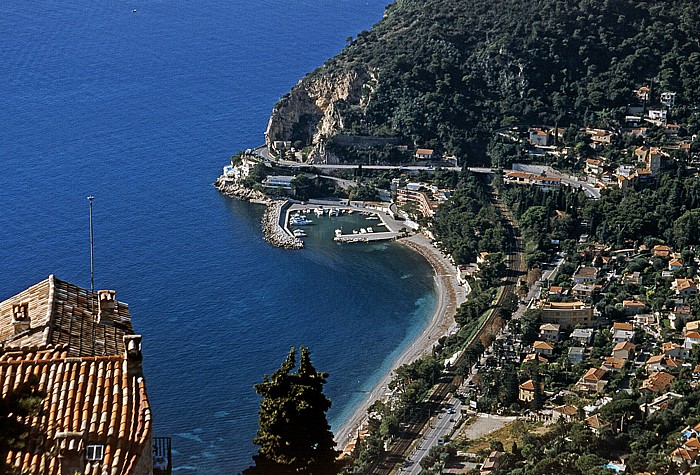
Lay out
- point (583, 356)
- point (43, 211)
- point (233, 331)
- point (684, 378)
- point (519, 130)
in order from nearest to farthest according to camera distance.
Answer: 1. point (684, 378)
2. point (583, 356)
3. point (233, 331)
4. point (43, 211)
5. point (519, 130)

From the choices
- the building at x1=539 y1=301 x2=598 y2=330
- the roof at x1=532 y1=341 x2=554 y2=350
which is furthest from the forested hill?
the roof at x1=532 y1=341 x2=554 y2=350

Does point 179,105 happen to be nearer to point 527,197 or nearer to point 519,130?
point 519,130

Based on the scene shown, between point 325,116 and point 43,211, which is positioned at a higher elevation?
point 325,116

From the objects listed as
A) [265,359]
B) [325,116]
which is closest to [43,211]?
[325,116]

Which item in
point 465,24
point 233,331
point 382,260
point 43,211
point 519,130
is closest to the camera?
point 233,331

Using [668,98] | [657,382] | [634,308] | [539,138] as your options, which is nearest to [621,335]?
[634,308]

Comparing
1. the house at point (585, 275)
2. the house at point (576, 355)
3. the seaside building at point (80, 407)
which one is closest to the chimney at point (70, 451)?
the seaside building at point (80, 407)
